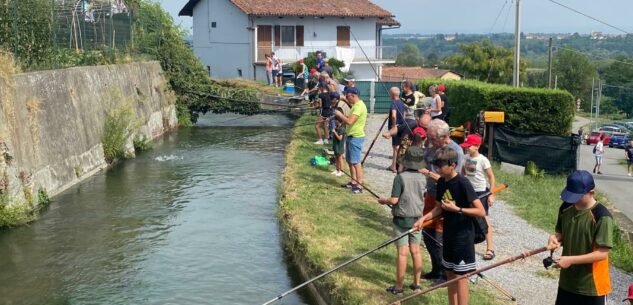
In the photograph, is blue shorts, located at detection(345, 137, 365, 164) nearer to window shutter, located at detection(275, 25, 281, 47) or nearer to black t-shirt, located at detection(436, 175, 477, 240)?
black t-shirt, located at detection(436, 175, 477, 240)

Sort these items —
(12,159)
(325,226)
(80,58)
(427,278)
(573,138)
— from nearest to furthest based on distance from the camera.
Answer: (427,278) → (325,226) → (12,159) → (573,138) → (80,58)

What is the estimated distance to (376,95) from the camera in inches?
1081

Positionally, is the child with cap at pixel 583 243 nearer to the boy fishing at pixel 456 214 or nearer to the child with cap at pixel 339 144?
the boy fishing at pixel 456 214

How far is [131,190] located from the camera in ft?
48.2

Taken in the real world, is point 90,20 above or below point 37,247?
above

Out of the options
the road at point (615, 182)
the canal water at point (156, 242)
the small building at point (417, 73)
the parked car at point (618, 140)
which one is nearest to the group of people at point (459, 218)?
the canal water at point (156, 242)

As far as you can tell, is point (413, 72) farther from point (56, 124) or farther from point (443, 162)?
point (443, 162)

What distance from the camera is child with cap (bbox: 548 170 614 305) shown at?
17.4 ft

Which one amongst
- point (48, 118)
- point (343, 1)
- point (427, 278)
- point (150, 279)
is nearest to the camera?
point (427, 278)

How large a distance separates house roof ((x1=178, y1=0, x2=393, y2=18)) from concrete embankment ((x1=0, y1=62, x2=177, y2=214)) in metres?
21.9

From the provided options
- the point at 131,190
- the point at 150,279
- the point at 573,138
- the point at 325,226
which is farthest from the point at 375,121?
the point at 150,279

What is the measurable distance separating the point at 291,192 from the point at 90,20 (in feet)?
35.4

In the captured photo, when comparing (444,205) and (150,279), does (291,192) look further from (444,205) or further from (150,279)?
(444,205)

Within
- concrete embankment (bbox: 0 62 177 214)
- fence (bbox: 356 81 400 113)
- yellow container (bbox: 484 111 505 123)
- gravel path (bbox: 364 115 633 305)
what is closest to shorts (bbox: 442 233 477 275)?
gravel path (bbox: 364 115 633 305)
